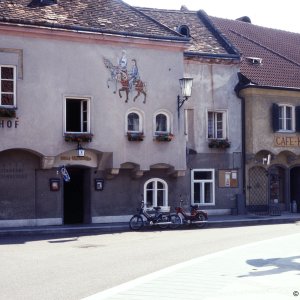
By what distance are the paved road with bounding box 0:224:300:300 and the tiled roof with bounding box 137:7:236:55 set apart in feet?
31.2

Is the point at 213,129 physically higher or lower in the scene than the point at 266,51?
lower

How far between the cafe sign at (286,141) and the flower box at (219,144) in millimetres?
2676

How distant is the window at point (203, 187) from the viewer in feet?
97.7

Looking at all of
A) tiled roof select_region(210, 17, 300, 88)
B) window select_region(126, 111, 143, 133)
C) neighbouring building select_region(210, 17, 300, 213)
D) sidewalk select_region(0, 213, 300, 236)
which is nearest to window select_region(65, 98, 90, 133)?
window select_region(126, 111, 143, 133)

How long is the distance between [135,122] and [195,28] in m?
8.25

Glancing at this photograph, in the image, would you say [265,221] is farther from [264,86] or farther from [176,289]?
[176,289]

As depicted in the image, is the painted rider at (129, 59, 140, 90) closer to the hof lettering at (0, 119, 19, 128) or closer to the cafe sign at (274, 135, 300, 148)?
the hof lettering at (0, 119, 19, 128)

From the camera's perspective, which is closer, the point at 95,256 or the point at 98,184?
the point at 95,256

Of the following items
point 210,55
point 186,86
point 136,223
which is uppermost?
point 210,55

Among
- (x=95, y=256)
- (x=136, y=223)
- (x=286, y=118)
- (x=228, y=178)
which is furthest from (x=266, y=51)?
(x=95, y=256)

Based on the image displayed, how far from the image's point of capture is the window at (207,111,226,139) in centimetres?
3033

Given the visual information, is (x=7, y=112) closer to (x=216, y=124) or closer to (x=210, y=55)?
(x=210, y=55)

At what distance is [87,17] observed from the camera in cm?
2648

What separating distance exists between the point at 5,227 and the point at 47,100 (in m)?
5.02
